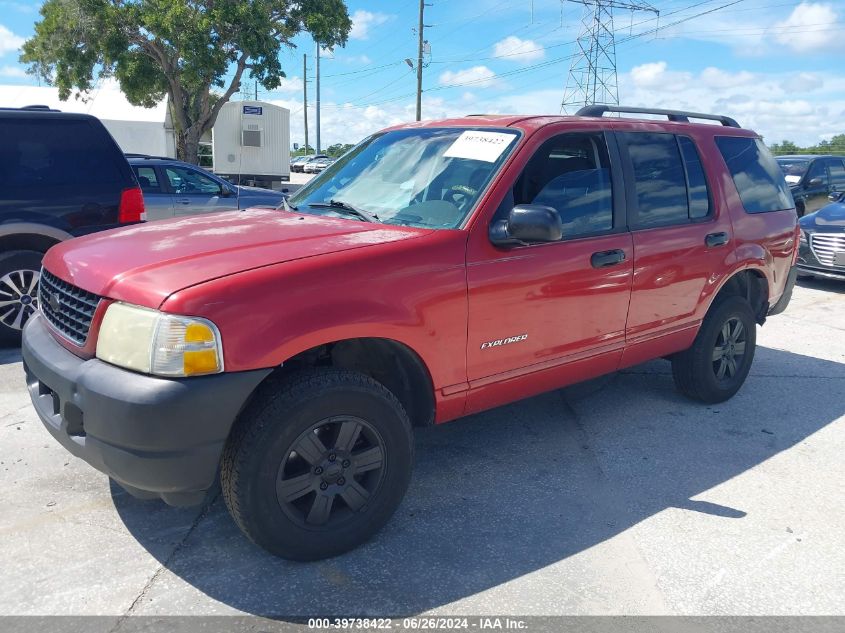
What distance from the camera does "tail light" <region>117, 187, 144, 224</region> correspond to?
5.86m

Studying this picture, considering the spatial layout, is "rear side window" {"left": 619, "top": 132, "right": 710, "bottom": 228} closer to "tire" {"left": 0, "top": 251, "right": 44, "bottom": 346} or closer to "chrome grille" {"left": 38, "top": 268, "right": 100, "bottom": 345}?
"chrome grille" {"left": 38, "top": 268, "right": 100, "bottom": 345}

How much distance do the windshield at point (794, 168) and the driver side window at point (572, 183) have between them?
10.8m

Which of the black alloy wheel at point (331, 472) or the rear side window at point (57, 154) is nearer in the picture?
the black alloy wheel at point (331, 472)

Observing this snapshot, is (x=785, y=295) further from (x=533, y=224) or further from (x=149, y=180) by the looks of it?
(x=149, y=180)

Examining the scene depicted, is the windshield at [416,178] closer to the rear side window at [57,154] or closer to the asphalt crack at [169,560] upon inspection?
the asphalt crack at [169,560]

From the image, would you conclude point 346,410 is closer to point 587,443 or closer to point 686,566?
point 686,566

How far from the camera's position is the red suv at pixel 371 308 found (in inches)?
98.6

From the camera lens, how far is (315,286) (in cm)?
268

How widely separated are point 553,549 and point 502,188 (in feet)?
5.58

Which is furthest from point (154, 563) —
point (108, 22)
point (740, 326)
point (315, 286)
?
point (108, 22)

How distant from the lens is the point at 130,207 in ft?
19.3

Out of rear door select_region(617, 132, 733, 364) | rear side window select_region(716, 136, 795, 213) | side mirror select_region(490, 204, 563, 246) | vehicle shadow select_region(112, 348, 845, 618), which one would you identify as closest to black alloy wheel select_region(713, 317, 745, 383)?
vehicle shadow select_region(112, 348, 845, 618)

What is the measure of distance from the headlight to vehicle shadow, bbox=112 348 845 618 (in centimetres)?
93

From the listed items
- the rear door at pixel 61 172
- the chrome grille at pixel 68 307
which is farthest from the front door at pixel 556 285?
the rear door at pixel 61 172
